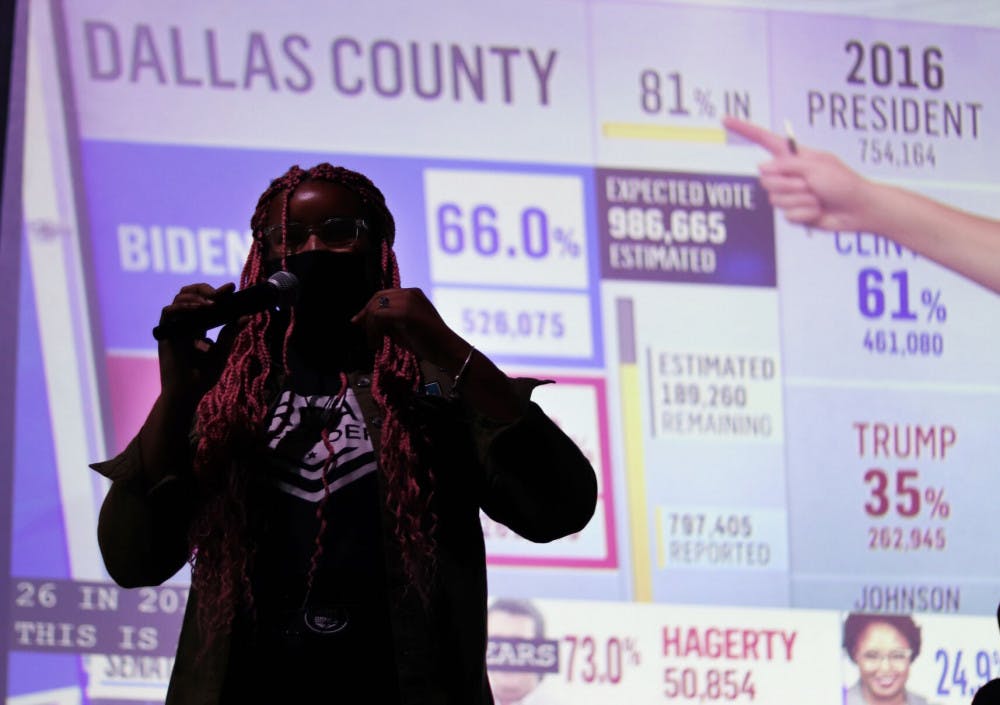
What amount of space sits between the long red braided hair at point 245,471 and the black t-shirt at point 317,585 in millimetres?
15

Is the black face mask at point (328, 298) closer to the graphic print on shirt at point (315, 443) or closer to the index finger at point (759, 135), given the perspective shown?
the graphic print on shirt at point (315, 443)

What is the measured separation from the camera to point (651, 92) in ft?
8.23

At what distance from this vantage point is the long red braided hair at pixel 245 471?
1.13 meters

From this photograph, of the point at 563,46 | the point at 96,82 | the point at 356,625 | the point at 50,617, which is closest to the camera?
the point at 356,625

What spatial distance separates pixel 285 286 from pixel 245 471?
0.17m

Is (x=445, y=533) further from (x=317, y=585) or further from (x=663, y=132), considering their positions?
(x=663, y=132)

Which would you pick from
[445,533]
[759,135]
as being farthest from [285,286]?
[759,135]

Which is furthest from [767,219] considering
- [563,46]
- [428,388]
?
[428,388]

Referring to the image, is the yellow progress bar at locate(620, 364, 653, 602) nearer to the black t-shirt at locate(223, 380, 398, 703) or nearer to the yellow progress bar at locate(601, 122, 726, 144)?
the yellow progress bar at locate(601, 122, 726, 144)

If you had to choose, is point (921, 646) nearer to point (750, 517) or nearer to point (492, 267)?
point (750, 517)

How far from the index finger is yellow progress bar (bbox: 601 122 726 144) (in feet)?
0.08

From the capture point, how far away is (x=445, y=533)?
118 centimetres

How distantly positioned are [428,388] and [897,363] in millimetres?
1533

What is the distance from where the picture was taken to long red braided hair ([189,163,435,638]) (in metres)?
1.13
